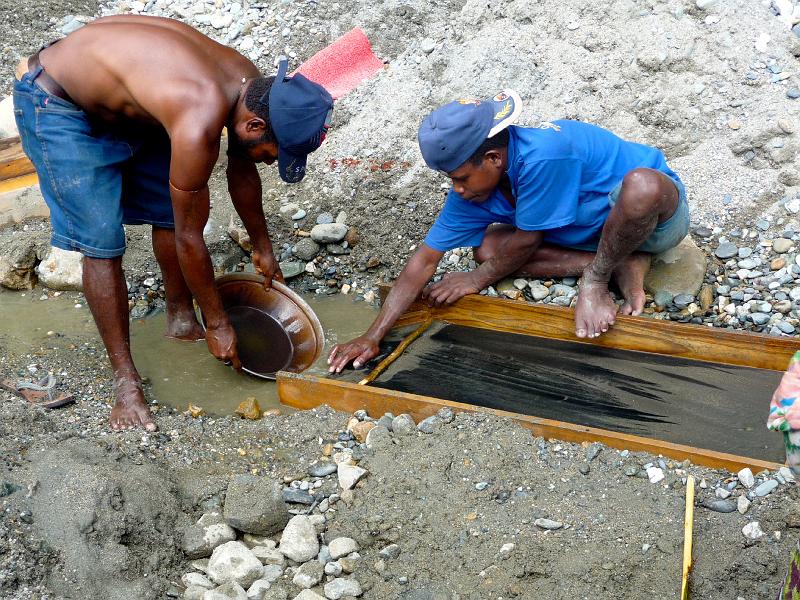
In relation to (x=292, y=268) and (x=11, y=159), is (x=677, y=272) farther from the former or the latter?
(x=11, y=159)

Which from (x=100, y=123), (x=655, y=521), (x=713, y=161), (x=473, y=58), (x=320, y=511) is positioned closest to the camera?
(x=655, y=521)

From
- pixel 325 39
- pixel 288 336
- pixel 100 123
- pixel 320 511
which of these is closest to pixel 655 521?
pixel 320 511

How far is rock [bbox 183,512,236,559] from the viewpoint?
2.60 m

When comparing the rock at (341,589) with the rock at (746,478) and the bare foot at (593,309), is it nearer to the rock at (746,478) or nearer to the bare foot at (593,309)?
the rock at (746,478)

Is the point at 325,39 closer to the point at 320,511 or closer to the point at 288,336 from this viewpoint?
the point at 288,336

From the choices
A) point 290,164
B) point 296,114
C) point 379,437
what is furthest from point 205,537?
point 296,114

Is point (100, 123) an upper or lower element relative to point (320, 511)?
upper

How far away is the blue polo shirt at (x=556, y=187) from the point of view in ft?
11.1

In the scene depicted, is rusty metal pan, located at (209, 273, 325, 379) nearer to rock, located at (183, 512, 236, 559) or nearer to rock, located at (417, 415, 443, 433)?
rock, located at (417, 415, 443, 433)

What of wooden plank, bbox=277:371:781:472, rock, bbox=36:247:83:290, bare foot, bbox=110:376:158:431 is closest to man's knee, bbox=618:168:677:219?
wooden plank, bbox=277:371:781:472

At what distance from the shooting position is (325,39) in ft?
20.3

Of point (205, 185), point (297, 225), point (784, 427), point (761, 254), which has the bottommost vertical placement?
point (297, 225)

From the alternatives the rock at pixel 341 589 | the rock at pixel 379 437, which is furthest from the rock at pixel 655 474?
the rock at pixel 341 589

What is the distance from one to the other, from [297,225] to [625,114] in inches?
80.8
